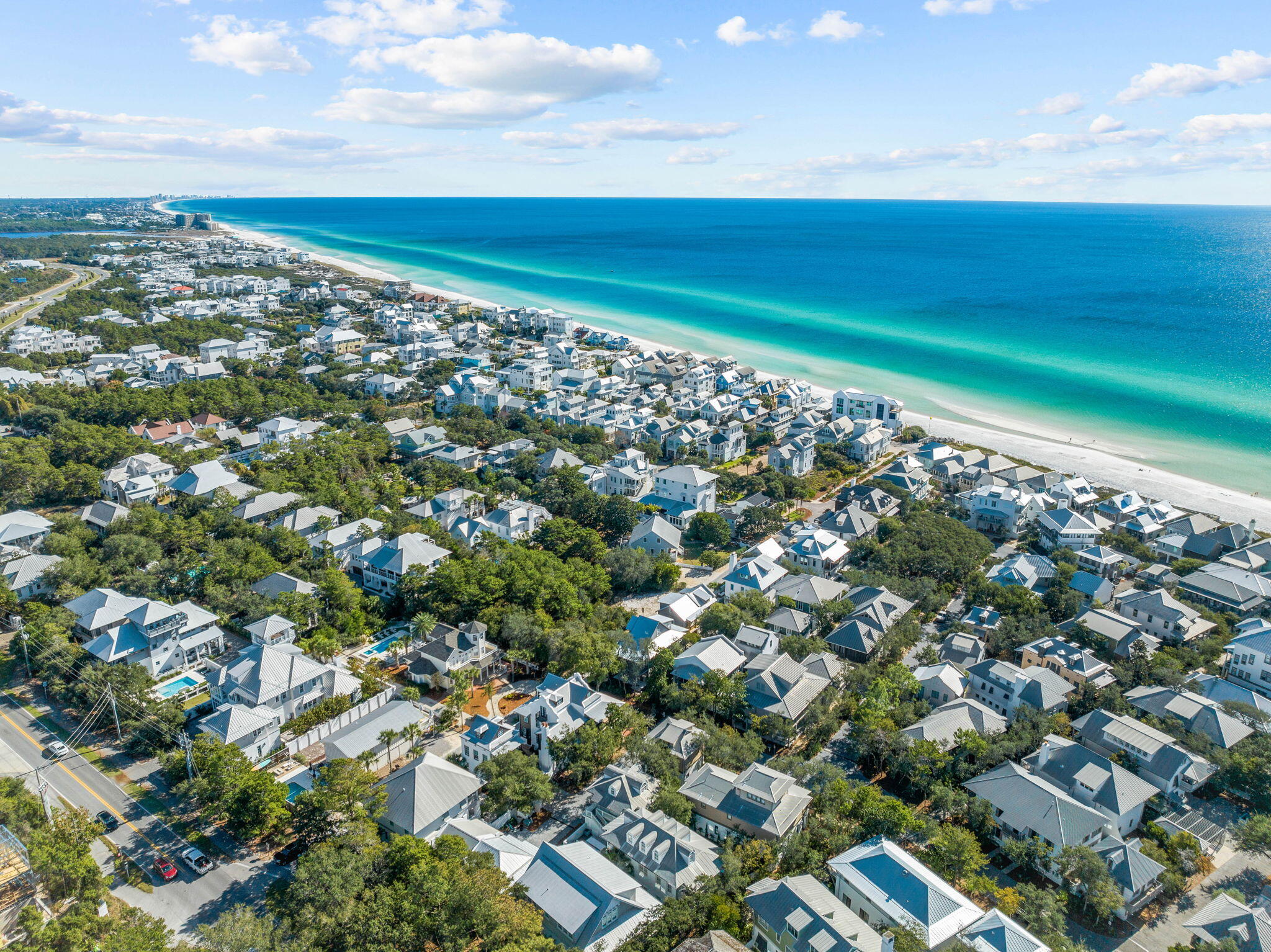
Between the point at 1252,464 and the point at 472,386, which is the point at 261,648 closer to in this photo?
the point at 472,386

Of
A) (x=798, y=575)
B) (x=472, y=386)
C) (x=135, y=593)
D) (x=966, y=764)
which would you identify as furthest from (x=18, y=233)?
(x=966, y=764)

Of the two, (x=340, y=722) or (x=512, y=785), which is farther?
(x=340, y=722)

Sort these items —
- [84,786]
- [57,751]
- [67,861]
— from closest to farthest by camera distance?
1. [67,861]
2. [84,786]
3. [57,751]

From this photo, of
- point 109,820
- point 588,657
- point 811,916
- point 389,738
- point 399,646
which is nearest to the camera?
point 811,916

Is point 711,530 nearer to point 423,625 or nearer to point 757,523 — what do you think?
point 757,523

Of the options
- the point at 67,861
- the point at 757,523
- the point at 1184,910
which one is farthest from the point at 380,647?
the point at 1184,910

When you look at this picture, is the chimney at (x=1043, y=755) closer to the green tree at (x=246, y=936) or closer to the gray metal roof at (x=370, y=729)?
the gray metal roof at (x=370, y=729)

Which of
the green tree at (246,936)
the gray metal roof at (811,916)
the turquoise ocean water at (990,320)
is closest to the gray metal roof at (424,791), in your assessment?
the green tree at (246,936)
